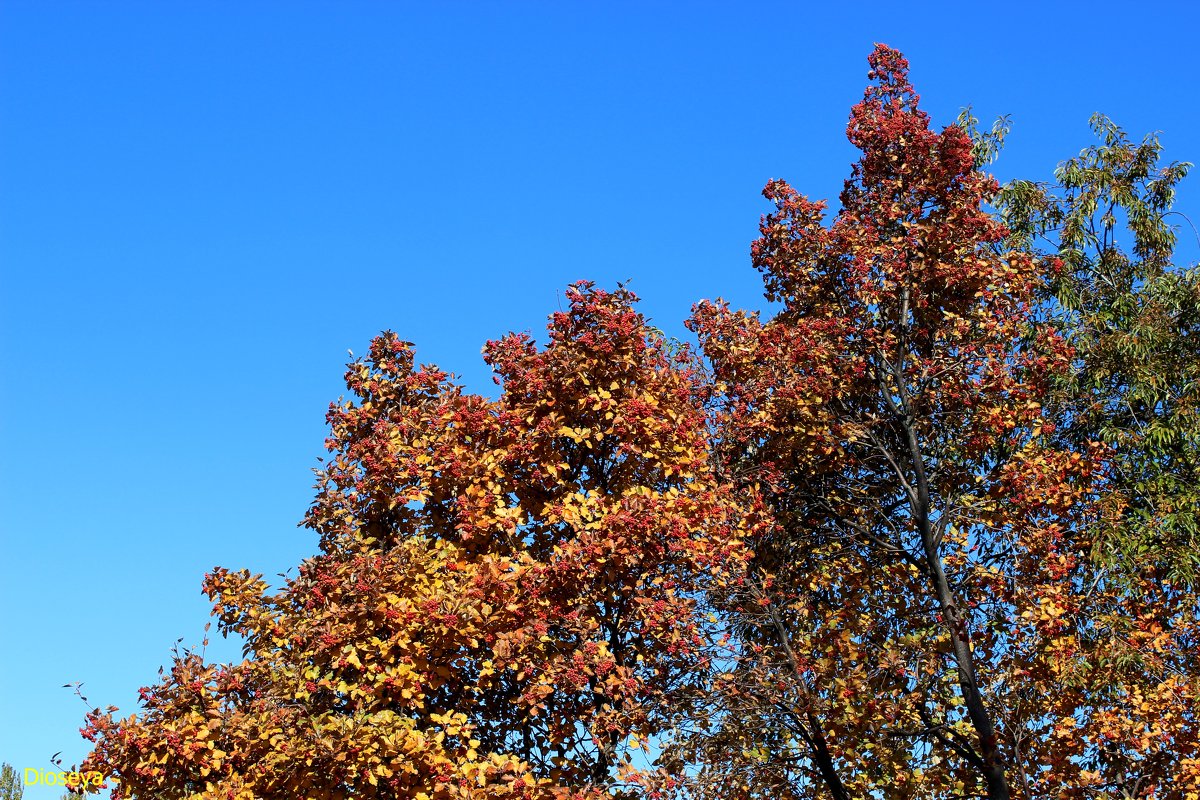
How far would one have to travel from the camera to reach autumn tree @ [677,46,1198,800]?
17.8 m

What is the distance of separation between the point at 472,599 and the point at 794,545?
7774 millimetres

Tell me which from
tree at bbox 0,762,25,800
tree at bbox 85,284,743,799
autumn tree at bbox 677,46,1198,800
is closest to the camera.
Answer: tree at bbox 85,284,743,799

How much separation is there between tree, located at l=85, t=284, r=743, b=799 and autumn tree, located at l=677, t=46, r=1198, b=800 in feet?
9.32

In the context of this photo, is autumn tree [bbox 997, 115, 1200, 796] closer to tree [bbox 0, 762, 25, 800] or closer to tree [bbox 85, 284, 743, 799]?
tree [bbox 85, 284, 743, 799]

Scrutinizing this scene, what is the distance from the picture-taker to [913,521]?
19844 millimetres

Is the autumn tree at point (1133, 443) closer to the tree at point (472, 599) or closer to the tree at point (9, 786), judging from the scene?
the tree at point (472, 599)

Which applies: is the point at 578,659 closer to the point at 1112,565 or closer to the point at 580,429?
the point at 580,429

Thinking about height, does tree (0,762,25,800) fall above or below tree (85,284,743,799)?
above

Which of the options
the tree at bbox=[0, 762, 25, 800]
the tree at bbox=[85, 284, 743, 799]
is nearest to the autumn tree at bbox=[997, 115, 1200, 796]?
the tree at bbox=[85, 284, 743, 799]

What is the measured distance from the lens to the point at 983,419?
1988 centimetres

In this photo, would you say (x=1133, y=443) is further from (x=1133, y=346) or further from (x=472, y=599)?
(x=472, y=599)

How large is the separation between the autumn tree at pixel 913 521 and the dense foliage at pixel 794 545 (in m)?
0.07

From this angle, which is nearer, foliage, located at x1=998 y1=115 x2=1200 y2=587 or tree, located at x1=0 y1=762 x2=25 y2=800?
foliage, located at x1=998 y1=115 x2=1200 y2=587

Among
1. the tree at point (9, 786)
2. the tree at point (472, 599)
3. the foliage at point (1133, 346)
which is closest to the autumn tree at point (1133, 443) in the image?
the foliage at point (1133, 346)
